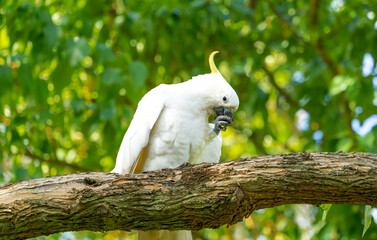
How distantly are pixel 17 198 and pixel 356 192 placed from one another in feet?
4.90

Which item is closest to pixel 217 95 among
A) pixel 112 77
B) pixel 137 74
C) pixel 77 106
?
pixel 137 74

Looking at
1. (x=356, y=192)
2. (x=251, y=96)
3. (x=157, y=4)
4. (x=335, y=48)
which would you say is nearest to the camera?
(x=356, y=192)

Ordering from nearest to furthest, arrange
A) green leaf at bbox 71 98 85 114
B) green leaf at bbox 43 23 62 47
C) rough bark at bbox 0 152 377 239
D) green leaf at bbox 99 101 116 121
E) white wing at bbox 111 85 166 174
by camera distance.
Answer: rough bark at bbox 0 152 377 239 → white wing at bbox 111 85 166 174 → green leaf at bbox 43 23 62 47 → green leaf at bbox 99 101 116 121 → green leaf at bbox 71 98 85 114

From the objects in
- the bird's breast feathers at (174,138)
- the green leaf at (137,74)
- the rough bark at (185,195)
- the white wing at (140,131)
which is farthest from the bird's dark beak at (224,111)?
the rough bark at (185,195)

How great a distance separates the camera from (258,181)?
219 cm

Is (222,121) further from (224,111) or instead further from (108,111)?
(108,111)

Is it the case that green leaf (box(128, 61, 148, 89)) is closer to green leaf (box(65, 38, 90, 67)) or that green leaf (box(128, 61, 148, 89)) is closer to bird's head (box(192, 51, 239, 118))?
green leaf (box(65, 38, 90, 67))

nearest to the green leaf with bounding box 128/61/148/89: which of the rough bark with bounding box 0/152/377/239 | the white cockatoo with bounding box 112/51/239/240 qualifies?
the white cockatoo with bounding box 112/51/239/240

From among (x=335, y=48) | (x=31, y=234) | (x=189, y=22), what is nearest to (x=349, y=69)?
(x=335, y=48)

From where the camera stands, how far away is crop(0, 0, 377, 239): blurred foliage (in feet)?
11.8

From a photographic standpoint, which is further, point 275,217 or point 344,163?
point 275,217

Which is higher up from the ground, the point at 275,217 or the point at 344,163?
the point at 275,217

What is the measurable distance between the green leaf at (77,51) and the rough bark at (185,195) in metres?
1.33

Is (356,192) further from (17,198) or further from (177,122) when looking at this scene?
(17,198)
